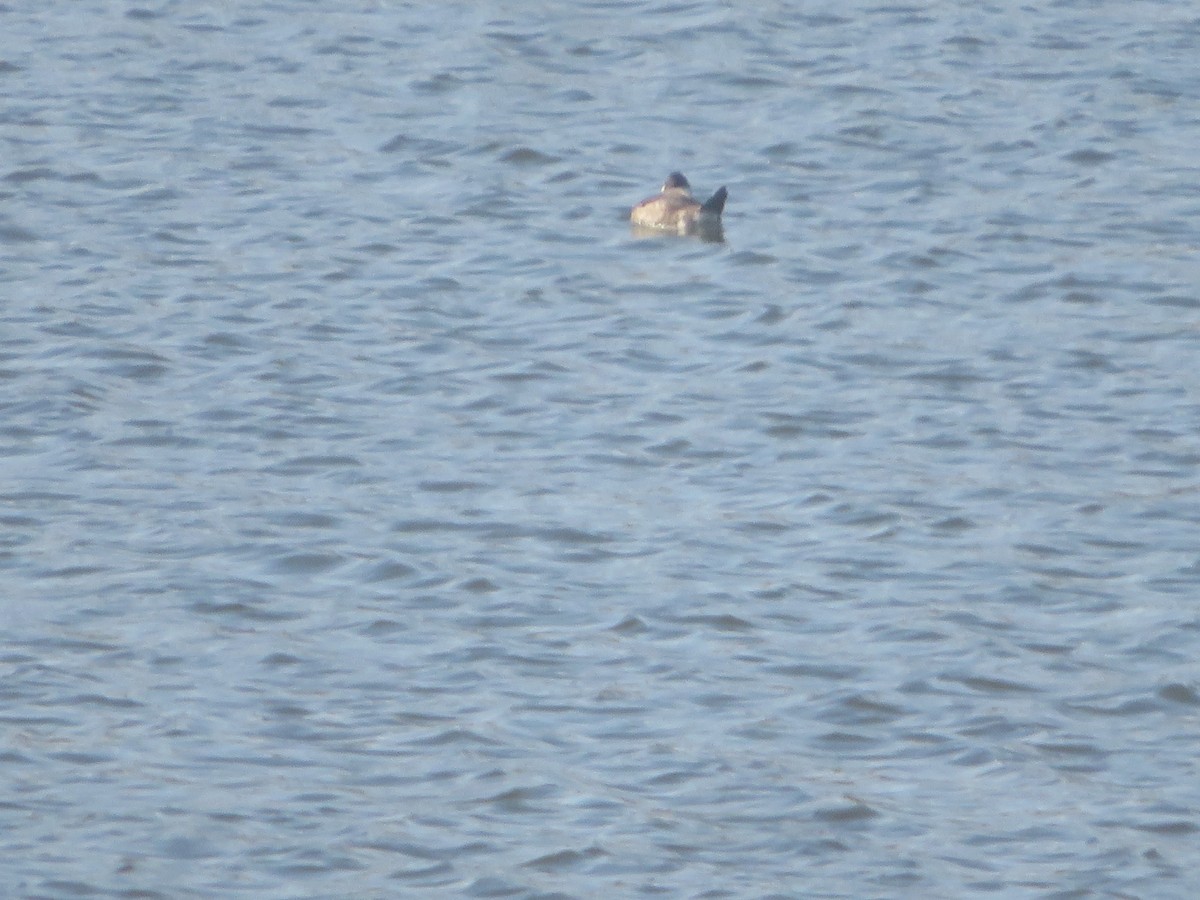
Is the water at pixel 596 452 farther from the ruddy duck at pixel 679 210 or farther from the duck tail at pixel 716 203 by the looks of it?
the duck tail at pixel 716 203

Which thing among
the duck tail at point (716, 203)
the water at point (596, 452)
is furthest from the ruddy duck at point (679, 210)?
the water at point (596, 452)

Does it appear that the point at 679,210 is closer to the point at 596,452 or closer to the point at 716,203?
the point at 716,203

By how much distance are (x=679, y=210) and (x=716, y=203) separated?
9.0 inches

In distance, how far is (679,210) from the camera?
14.6 meters

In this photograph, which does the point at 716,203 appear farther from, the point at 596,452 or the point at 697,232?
the point at 596,452

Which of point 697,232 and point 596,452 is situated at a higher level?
point 697,232

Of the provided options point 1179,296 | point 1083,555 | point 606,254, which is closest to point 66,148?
point 606,254

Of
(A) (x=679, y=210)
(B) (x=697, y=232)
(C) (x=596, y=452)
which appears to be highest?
(A) (x=679, y=210)

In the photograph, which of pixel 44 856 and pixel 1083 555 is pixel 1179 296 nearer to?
pixel 1083 555

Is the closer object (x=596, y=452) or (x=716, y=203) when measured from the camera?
Answer: (x=596, y=452)

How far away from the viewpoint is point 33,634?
936 cm

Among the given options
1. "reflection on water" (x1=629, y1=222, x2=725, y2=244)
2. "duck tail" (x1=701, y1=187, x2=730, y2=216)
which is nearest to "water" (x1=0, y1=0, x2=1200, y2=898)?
"reflection on water" (x1=629, y1=222, x2=725, y2=244)

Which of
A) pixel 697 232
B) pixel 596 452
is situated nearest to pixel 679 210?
pixel 697 232

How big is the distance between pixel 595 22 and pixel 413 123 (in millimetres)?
2600
